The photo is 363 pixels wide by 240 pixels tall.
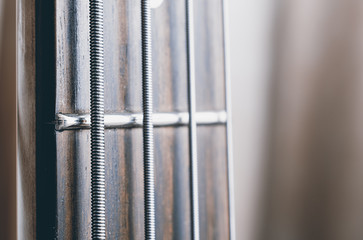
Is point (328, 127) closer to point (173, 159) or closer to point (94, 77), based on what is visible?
point (173, 159)

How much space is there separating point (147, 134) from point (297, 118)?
468 millimetres

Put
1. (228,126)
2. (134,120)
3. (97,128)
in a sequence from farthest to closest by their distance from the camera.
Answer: (228,126)
(134,120)
(97,128)

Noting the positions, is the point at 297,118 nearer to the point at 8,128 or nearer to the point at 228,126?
the point at 228,126

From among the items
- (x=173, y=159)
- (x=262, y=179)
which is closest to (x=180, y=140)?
(x=173, y=159)

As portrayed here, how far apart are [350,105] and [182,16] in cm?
43

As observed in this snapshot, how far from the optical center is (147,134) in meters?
0.56

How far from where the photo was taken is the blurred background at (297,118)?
84cm

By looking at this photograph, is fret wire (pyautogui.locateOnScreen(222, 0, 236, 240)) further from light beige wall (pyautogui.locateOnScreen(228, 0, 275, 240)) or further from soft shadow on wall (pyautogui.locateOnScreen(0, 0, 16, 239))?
soft shadow on wall (pyautogui.locateOnScreen(0, 0, 16, 239))

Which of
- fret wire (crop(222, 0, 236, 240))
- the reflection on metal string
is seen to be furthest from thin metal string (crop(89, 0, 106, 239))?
fret wire (crop(222, 0, 236, 240))

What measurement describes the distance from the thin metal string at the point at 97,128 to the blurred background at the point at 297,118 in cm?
49

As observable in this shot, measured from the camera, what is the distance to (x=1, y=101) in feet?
2.12

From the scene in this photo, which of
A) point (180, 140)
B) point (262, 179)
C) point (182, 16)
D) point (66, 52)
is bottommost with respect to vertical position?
point (262, 179)

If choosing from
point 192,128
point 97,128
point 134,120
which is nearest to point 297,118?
point 192,128

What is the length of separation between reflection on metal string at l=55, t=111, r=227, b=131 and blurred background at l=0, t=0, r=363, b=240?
0.19m
